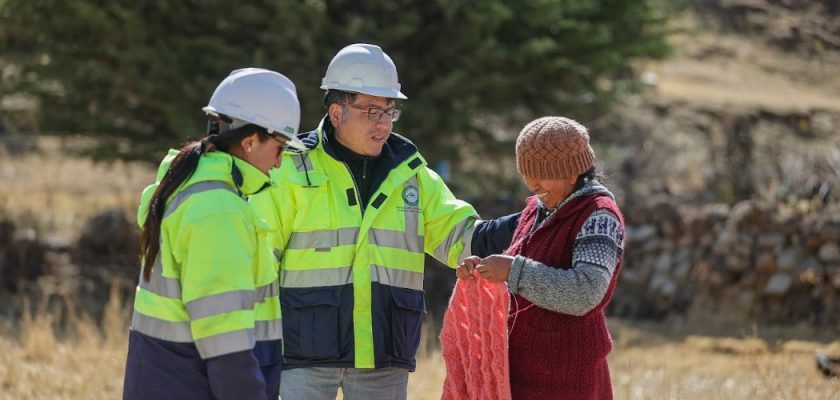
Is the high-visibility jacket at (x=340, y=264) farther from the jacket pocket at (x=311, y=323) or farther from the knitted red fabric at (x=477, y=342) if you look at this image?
the knitted red fabric at (x=477, y=342)

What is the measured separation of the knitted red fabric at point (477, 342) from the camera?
419 centimetres

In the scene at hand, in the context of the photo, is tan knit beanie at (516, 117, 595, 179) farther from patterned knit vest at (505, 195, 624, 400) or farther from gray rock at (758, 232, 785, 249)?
gray rock at (758, 232, 785, 249)

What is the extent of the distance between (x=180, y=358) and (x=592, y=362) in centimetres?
139

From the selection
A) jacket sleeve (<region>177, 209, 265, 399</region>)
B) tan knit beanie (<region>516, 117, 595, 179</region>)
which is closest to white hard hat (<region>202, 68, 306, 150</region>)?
jacket sleeve (<region>177, 209, 265, 399</region>)

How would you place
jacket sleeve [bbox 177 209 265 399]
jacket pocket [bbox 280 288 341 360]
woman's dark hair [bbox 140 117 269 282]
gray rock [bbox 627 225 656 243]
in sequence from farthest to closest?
gray rock [bbox 627 225 656 243], jacket pocket [bbox 280 288 341 360], woman's dark hair [bbox 140 117 269 282], jacket sleeve [bbox 177 209 265 399]

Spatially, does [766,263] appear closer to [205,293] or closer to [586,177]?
[586,177]

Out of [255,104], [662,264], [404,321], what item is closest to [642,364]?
[662,264]

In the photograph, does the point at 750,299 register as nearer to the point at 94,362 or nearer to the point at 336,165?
the point at 94,362

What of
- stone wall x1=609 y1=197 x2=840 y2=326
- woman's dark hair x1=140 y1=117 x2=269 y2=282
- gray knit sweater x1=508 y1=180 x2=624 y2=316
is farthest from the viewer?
stone wall x1=609 y1=197 x2=840 y2=326

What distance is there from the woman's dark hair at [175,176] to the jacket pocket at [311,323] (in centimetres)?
88

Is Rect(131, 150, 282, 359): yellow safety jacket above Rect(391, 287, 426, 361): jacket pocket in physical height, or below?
above

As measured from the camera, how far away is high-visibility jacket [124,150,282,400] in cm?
344

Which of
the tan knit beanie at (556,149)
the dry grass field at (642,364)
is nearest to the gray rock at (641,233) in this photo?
the dry grass field at (642,364)

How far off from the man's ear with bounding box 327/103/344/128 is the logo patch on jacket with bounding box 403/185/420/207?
0.37 meters
